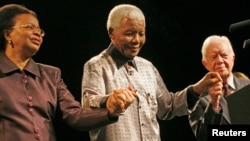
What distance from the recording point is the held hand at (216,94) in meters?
1.67

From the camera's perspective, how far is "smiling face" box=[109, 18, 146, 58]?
178 cm

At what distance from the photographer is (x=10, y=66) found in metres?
1.68


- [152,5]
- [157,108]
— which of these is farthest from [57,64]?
[157,108]

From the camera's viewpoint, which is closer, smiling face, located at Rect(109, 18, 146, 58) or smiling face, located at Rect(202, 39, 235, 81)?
smiling face, located at Rect(109, 18, 146, 58)

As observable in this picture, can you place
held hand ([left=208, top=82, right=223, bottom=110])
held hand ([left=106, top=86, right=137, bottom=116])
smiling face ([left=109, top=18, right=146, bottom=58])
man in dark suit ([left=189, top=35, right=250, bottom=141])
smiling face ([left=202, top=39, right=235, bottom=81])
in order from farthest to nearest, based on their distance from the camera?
smiling face ([left=202, top=39, right=235, bottom=81]), man in dark suit ([left=189, top=35, right=250, bottom=141]), smiling face ([left=109, top=18, right=146, bottom=58]), held hand ([left=208, top=82, right=223, bottom=110]), held hand ([left=106, top=86, right=137, bottom=116])

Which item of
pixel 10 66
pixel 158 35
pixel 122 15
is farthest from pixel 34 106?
pixel 158 35

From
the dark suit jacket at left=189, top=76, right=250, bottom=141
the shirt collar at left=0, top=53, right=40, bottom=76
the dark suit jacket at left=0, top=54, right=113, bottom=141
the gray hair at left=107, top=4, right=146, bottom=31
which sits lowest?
the dark suit jacket at left=189, top=76, right=250, bottom=141

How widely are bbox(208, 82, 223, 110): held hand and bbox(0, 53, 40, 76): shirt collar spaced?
644 mm

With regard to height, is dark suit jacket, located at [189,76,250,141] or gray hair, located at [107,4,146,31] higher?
gray hair, located at [107,4,146,31]

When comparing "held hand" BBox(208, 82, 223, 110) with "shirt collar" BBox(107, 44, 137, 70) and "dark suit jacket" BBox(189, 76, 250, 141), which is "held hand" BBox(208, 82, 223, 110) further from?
"shirt collar" BBox(107, 44, 137, 70)

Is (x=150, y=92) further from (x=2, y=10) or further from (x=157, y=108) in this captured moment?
(x=2, y=10)

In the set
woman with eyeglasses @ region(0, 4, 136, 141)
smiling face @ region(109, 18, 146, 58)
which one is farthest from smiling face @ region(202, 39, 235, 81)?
woman with eyeglasses @ region(0, 4, 136, 141)

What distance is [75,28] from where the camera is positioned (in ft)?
10.7

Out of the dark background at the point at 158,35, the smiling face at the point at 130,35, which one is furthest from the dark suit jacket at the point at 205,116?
the dark background at the point at 158,35
